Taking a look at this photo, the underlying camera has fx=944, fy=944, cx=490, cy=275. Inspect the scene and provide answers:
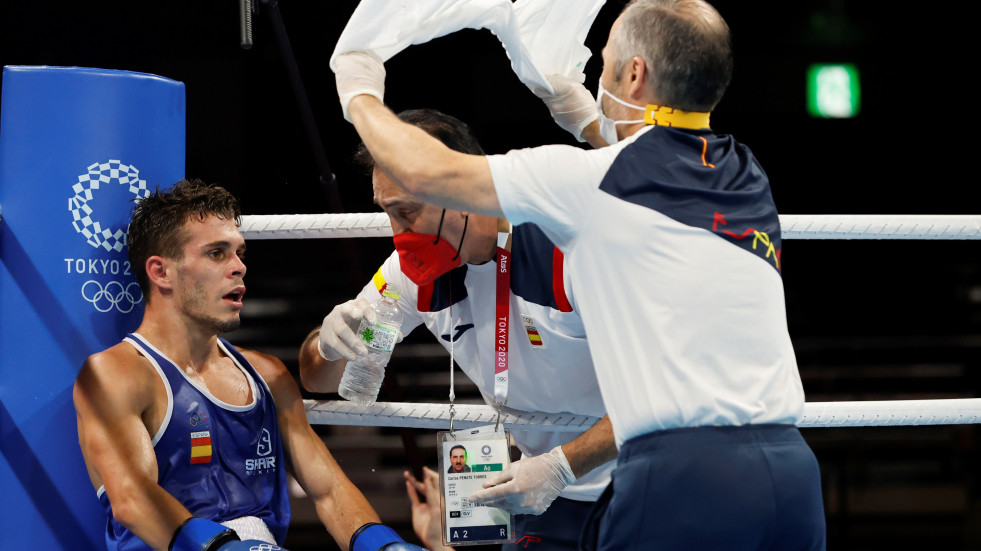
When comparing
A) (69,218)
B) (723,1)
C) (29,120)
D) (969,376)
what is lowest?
(969,376)

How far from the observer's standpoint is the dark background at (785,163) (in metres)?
4.68

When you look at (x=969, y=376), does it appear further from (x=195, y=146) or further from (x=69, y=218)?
(x=69, y=218)

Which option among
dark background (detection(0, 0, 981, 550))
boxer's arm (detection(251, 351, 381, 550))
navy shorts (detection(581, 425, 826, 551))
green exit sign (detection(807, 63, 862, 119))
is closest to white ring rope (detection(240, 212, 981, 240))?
boxer's arm (detection(251, 351, 381, 550))

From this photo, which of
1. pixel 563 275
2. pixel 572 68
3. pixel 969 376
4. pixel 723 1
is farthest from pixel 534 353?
pixel 969 376

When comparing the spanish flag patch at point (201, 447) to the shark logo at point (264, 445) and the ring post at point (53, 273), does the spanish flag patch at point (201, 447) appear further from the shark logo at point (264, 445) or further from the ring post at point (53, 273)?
the ring post at point (53, 273)

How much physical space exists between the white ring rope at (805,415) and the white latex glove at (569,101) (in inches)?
22.1

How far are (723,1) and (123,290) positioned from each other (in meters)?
4.30

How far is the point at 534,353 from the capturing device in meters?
1.78

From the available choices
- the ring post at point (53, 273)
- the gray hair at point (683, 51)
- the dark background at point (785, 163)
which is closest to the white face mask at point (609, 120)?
the gray hair at point (683, 51)

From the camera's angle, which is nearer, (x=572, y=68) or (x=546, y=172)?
(x=546, y=172)

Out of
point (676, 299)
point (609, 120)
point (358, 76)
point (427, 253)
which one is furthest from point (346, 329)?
point (676, 299)

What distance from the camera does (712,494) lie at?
3.92 ft

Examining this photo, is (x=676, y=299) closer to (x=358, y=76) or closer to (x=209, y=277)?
(x=358, y=76)

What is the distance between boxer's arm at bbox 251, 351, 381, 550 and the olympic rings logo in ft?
0.87
